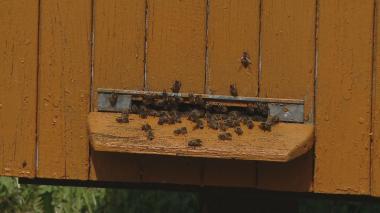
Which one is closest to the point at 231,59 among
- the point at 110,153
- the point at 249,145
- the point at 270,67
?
the point at 270,67

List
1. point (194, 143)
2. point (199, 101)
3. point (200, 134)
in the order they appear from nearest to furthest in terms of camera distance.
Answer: point (194, 143), point (200, 134), point (199, 101)

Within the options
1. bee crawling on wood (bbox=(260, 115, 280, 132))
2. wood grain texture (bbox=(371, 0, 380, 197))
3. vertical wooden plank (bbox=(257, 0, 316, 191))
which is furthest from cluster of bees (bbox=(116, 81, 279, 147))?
wood grain texture (bbox=(371, 0, 380, 197))

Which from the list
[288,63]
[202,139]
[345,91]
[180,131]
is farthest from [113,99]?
[345,91]

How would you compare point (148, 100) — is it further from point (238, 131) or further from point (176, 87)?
point (238, 131)

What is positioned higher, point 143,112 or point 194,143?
point 143,112

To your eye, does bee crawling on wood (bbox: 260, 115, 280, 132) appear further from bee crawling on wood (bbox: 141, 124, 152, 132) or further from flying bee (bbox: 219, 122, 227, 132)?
bee crawling on wood (bbox: 141, 124, 152, 132)

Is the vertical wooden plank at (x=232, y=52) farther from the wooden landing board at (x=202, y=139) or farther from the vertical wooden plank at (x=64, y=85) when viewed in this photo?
the vertical wooden plank at (x=64, y=85)
